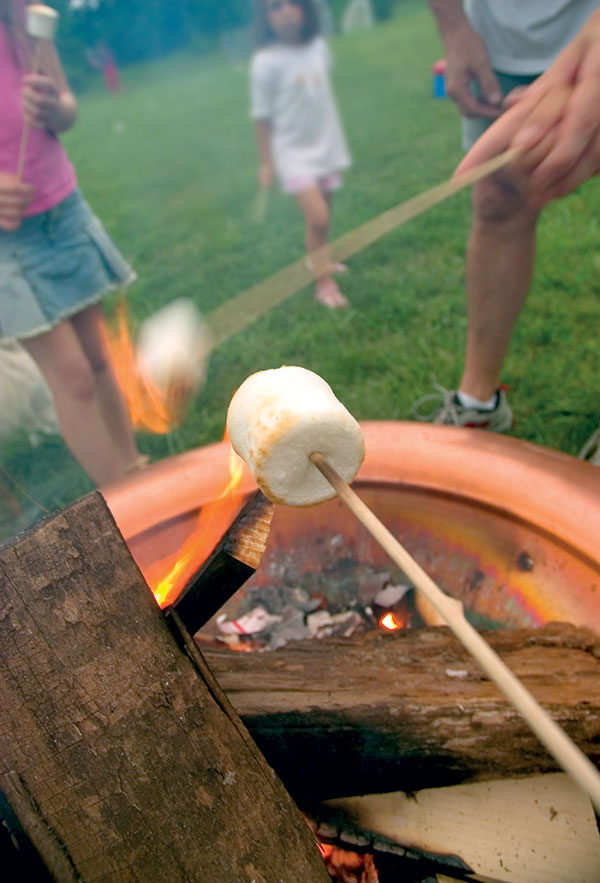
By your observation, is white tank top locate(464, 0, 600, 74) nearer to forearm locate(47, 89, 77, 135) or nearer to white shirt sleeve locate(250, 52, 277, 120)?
forearm locate(47, 89, 77, 135)

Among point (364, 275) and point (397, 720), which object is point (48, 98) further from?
point (364, 275)

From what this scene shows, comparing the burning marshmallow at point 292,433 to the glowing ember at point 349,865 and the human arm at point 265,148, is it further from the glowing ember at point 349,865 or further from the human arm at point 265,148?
the human arm at point 265,148

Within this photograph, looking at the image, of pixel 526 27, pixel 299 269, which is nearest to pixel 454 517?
pixel 299 269

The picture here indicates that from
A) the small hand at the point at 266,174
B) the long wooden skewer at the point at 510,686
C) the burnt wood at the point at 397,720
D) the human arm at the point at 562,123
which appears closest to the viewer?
the long wooden skewer at the point at 510,686

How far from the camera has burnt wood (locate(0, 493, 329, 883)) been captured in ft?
3.23

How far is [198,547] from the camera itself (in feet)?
4.73

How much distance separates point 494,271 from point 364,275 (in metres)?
2.48

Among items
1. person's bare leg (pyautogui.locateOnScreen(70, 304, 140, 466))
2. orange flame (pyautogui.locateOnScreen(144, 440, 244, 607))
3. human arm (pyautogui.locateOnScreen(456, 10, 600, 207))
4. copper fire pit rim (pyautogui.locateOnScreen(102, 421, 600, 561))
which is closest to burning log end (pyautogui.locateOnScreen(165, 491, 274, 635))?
orange flame (pyautogui.locateOnScreen(144, 440, 244, 607))

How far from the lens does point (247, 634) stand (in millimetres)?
1887

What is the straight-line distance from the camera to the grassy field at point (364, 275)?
3328 millimetres

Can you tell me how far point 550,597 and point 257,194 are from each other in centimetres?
649

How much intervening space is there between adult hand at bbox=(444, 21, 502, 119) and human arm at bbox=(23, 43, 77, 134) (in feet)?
4.62

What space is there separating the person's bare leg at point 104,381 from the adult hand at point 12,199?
482mm

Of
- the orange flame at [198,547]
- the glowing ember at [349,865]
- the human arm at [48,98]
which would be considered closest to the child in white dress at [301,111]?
the human arm at [48,98]
